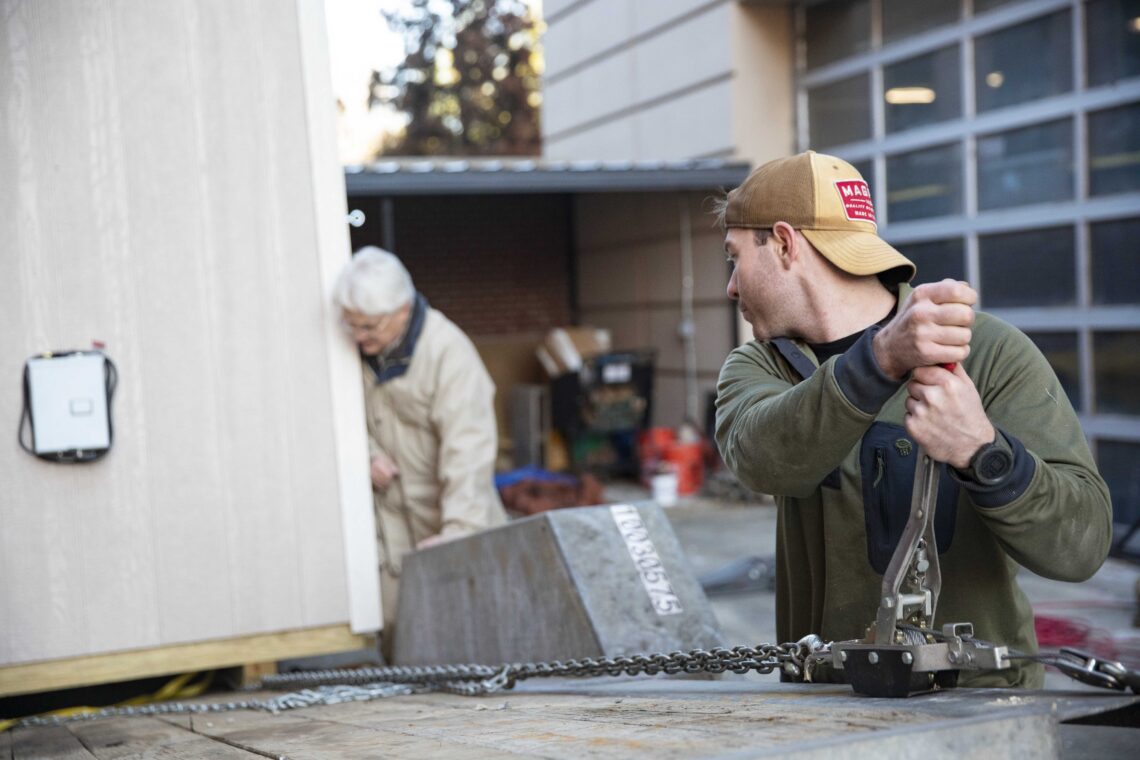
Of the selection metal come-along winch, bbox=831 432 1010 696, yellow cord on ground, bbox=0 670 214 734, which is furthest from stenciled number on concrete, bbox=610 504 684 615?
yellow cord on ground, bbox=0 670 214 734

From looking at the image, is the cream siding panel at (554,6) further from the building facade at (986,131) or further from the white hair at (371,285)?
the white hair at (371,285)

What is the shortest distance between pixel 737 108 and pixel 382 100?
24.1 meters

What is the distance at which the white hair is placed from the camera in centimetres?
478

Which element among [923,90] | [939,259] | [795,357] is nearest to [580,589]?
[795,357]

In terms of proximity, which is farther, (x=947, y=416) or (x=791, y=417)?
(x=791, y=417)

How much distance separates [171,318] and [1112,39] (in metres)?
6.02

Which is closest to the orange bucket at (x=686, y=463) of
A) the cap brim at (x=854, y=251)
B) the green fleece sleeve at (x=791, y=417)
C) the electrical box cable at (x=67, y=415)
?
the electrical box cable at (x=67, y=415)

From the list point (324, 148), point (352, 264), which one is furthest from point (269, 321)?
point (324, 148)

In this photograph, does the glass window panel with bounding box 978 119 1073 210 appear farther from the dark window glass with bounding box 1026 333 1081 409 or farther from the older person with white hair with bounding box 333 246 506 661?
the older person with white hair with bounding box 333 246 506 661

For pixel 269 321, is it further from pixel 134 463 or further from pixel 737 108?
pixel 737 108

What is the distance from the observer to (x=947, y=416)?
75.1 inches

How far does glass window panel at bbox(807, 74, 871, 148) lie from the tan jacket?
6095 mm

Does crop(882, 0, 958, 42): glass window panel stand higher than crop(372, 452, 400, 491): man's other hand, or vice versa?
crop(882, 0, 958, 42): glass window panel

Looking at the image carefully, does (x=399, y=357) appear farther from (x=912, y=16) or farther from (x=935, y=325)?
(x=912, y=16)
